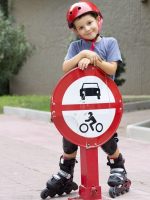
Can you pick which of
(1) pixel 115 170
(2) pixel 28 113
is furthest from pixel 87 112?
(2) pixel 28 113

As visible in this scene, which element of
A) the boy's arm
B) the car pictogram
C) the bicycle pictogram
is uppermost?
the boy's arm

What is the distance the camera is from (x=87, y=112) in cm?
→ 495

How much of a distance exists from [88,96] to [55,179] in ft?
3.46

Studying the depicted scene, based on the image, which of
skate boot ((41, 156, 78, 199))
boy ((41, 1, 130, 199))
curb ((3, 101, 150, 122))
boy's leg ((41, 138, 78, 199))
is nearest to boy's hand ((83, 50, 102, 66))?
boy ((41, 1, 130, 199))

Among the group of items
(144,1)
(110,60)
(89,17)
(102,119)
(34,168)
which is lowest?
(34,168)

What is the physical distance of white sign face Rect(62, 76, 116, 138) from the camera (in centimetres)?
492

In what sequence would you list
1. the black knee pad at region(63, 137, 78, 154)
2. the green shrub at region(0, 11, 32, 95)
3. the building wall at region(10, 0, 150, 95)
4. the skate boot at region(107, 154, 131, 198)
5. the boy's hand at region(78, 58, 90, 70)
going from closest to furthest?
the boy's hand at region(78, 58, 90, 70)
the black knee pad at region(63, 137, 78, 154)
the skate boot at region(107, 154, 131, 198)
the building wall at region(10, 0, 150, 95)
the green shrub at region(0, 11, 32, 95)

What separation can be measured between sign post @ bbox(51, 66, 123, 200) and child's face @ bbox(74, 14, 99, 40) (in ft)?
1.11

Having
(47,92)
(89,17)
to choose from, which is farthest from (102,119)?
(47,92)

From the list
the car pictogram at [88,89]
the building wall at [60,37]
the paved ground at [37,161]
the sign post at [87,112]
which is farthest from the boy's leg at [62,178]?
the building wall at [60,37]

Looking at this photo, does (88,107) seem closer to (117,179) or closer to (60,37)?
(117,179)

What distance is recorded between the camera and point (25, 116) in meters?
14.7

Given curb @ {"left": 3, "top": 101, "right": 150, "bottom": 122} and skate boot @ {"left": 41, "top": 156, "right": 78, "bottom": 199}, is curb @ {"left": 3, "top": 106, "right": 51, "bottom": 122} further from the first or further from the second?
skate boot @ {"left": 41, "top": 156, "right": 78, "bottom": 199}

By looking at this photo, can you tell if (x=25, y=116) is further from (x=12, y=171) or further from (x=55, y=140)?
(x=12, y=171)
